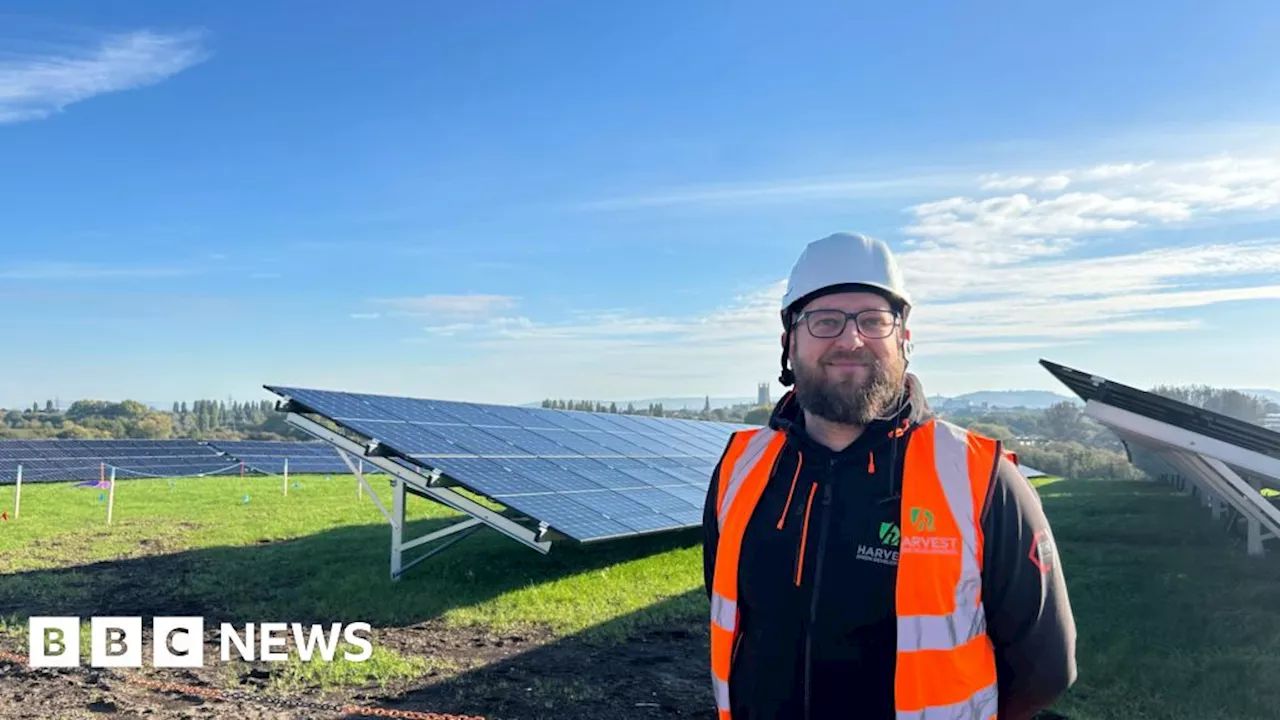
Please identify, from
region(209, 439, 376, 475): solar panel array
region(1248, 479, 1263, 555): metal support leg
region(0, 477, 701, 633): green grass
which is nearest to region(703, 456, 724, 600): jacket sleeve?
region(0, 477, 701, 633): green grass

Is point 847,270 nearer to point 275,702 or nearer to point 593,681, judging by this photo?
point 593,681

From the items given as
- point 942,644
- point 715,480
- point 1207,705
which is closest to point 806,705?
point 942,644

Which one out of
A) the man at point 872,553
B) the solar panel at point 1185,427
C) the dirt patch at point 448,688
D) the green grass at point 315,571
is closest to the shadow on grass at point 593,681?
the dirt patch at point 448,688

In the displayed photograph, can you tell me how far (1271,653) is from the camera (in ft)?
25.2

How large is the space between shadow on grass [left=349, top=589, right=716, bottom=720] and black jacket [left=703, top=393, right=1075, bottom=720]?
4.50 m

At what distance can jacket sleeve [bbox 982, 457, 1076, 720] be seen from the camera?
217 cm

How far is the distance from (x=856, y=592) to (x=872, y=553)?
110mm

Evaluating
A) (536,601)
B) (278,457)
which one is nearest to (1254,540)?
(536,601)

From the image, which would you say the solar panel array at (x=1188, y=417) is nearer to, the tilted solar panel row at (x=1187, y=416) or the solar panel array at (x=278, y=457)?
the tilted solar panel row at (x=1187, y=416)

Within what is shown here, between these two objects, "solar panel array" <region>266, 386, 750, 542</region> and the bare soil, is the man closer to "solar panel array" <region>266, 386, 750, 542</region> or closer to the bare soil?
the bare soil

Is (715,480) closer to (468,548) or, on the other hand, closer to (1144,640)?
(1144,640)

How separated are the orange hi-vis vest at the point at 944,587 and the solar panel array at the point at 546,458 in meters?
7.48

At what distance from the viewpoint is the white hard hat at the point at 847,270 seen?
2441 mm

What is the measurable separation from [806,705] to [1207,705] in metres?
5.91
